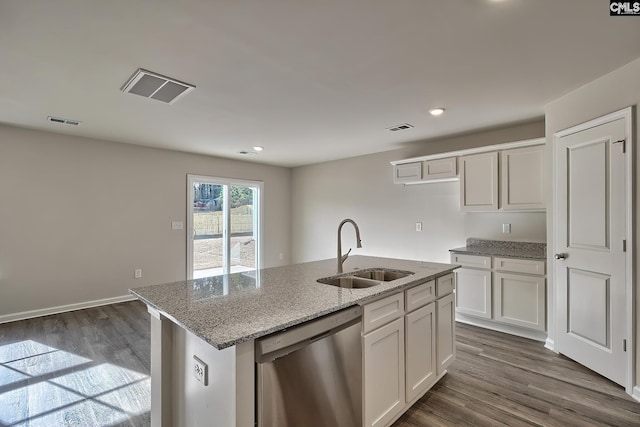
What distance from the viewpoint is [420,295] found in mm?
2082

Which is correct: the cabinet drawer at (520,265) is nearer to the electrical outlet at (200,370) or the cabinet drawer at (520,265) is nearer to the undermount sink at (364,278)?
the undermount sink at (364,278)

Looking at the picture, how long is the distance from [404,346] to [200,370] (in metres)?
1.24

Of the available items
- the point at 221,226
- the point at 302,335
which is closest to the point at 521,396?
the point at 302,335

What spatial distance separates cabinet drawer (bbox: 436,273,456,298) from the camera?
2295 mm

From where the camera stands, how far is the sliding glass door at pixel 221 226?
5266 millimetres

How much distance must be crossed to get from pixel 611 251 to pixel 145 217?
18.2ft

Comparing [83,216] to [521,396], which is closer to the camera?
[521,396]

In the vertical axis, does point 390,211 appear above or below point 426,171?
below

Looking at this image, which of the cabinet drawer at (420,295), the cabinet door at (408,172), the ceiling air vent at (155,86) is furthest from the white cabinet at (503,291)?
the ceiling air vent at (155,86)

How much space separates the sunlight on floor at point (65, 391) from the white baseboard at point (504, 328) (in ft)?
11.3

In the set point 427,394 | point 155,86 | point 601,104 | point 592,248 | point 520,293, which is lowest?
point 427,394

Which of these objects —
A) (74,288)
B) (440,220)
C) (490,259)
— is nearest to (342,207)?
(440,220)

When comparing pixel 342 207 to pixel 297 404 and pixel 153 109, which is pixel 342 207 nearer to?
pixel 153 109

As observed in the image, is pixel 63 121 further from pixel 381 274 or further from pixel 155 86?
pixel 381 274
